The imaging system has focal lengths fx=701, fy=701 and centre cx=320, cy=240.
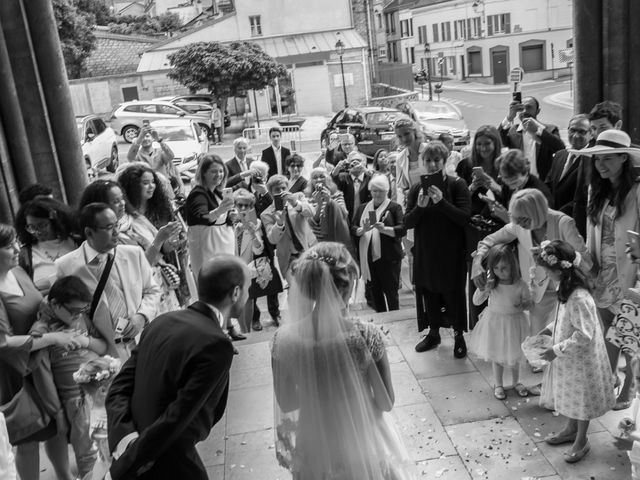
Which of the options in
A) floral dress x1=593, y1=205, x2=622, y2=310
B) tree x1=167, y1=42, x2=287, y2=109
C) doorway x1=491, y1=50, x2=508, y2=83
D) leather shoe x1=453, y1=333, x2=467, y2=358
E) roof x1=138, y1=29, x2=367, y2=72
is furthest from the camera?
doorway x1=491, y1=50, x2=508, y2=83

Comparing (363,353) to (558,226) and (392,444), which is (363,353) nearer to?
(392,444)

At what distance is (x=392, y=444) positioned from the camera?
3.35 metres

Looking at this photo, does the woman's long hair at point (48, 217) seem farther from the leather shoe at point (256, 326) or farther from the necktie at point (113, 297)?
the leather shoe at point (256, 326)

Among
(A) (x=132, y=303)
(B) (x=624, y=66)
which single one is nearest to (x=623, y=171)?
(B) (x=624, y=66)

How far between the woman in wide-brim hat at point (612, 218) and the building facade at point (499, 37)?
4429 centimetres

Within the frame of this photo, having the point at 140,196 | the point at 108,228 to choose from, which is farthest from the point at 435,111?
the point at 108,228

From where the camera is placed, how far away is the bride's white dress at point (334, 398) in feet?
10.5

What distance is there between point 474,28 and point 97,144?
40.9m

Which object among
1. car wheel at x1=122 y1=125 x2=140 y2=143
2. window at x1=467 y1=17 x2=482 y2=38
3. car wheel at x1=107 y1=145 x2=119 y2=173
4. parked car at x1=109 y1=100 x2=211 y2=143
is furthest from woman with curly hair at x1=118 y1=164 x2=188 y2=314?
window at x1=467 y1=17 x2=482 y2=38

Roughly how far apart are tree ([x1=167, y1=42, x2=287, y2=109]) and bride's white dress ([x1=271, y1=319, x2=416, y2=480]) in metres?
27.5

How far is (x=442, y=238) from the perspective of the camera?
567 centimetres

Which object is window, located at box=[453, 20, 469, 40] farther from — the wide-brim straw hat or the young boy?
the young boy

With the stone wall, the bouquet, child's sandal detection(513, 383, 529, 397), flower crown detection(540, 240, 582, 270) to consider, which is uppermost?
the stone wall

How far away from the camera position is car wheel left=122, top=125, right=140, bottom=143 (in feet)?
85.6
